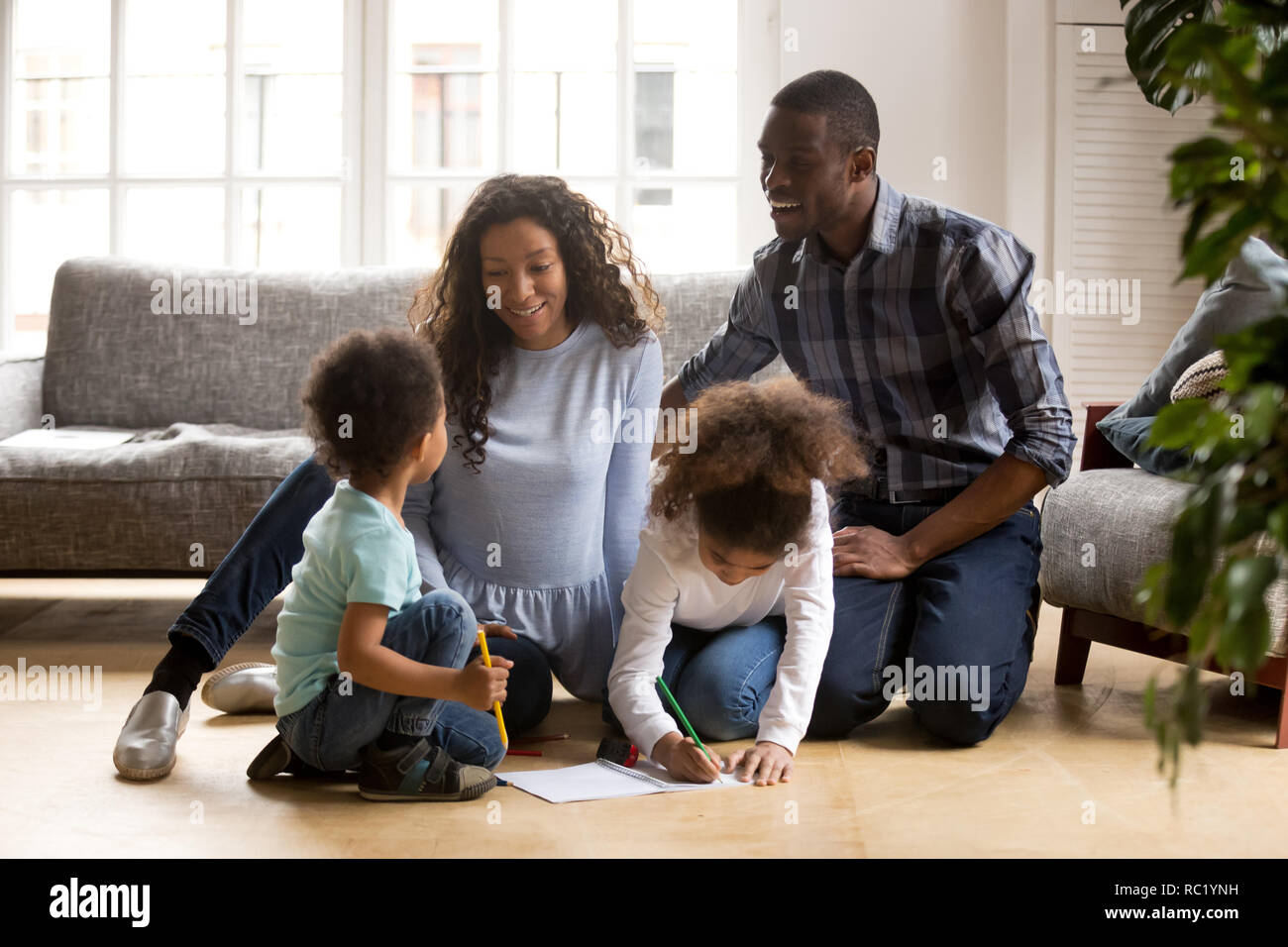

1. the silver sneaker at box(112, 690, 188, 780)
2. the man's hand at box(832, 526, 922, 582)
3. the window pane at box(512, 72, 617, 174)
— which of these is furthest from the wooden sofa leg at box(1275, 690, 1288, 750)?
the window pane at box(512, 72, 617, 174)

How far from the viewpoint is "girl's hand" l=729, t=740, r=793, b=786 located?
1.59 meters

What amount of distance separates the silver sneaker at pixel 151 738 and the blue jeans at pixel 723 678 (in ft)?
1.90

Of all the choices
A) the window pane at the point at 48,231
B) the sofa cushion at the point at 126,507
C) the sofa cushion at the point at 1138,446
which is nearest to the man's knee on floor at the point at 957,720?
the sofa cushion at the point at 1138,446

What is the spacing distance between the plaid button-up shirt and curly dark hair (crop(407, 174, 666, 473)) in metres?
0.28

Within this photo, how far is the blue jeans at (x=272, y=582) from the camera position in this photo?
1751mm

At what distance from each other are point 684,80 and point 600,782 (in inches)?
95.1

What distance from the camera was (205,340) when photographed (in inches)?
115

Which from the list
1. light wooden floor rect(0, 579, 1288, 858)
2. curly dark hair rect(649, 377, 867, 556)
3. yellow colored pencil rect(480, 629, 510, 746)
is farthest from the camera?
curly dark hair rect(649, 377, 867, 556)

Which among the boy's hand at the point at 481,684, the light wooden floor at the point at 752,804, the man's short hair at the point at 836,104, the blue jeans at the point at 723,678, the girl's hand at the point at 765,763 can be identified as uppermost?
the man's short hair at the point at 836,104

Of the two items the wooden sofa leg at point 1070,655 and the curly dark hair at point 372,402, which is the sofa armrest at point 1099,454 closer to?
the wooden sofa leg at point 1070,655

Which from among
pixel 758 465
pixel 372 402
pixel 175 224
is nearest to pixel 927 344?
pixel 758 465

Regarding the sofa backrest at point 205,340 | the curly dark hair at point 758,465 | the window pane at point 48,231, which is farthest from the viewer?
the window pane at point 48,231

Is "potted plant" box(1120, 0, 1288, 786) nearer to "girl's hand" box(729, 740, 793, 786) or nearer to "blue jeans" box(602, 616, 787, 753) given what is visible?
"girl's hand" box(729, 740, 793, 786)

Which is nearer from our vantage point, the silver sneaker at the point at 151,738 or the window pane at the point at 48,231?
the silver sneaker at the point at 151,738
